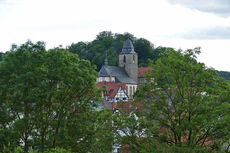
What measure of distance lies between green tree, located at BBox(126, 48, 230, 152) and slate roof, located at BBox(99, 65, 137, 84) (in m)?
93.1

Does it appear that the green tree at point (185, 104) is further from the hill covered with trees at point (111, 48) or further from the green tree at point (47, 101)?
the hill covered with trees at point (111, 48)

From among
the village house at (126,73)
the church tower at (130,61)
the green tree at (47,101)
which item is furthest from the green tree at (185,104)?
the church tower at (130,61)

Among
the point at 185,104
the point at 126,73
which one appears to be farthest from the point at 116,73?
the point at 185,104

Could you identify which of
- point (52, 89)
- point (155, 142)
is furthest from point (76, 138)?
point (155, 142)

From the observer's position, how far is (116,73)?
12038cm

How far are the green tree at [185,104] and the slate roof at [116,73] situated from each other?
93.1 m

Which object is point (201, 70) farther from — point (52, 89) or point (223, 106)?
point (52, 89)

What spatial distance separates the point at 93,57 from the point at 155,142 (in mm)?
129815

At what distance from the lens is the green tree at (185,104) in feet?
72.7

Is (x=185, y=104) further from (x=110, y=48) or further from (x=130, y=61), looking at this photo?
(x=110, y=48)

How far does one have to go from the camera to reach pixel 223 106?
2217 centimetres

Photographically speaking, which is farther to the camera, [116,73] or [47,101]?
[116,73]

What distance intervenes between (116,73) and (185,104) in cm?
9784

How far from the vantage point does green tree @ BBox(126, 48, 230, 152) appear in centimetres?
2216
